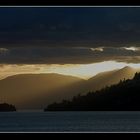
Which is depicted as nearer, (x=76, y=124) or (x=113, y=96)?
(x=113, y=96)

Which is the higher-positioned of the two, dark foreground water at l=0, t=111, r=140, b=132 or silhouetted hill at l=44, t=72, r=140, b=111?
silhouetted hill at l=44, t=72, r=140, b=111

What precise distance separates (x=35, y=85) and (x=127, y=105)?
29.3ft

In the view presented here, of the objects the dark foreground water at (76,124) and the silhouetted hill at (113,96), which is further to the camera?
the dark foreground water at (76,124)

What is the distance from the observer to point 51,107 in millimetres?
50219

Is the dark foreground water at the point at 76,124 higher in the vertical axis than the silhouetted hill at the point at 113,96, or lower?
lower

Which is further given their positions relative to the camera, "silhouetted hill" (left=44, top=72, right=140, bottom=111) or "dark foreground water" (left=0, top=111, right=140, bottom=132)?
"dark foreground water" (left=0, top=111, right=140, bottom=132)

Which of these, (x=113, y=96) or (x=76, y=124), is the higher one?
(x=113, y=96)
